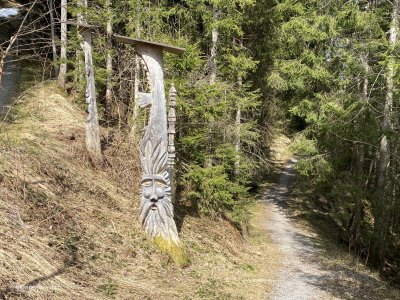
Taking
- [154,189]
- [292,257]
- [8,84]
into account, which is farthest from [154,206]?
[8,84]

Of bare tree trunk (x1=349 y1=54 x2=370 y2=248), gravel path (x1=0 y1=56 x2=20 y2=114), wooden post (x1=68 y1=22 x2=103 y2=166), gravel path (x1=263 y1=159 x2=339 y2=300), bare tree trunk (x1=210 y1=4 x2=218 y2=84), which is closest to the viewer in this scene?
gravel path (x1=263 y1=159 x2=339 y2=300)

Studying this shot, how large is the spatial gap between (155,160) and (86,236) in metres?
2.12

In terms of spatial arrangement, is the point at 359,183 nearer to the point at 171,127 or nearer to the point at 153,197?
the point at 171,127

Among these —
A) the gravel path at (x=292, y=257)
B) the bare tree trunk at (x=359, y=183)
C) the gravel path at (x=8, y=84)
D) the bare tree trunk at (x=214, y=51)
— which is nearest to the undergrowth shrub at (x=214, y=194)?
the gravel path at (x=292, y=257)

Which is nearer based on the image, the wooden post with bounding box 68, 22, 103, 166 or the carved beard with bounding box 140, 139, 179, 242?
the carved beard with bounding box 140, 139, 179, 242

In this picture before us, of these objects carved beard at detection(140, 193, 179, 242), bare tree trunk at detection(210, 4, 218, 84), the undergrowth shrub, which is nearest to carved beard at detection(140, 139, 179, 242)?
carved beard at detection(140, 193, 179, 242)

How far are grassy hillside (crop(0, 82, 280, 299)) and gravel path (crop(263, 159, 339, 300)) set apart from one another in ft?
1.61

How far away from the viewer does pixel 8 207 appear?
6.65m

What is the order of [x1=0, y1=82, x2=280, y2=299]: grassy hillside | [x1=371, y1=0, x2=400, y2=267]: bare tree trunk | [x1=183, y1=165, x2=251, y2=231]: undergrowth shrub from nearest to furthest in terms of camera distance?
[x1=0, y1=82, x2=280, y2=299]: grassy hillside
[x1=183, y1=165, x2=251, y2=231]: undergrowth shrub
[x1=371, y1=0, x2=400, y2=267]: bare tree trunk

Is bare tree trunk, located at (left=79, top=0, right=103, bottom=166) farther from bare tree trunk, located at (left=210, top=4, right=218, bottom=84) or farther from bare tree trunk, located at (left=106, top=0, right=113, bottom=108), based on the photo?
bare tree trunk, located at (left=210, top=4, right=218, bottom=84)

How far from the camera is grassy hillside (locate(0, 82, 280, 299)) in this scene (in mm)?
5910

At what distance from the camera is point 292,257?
13.2 m

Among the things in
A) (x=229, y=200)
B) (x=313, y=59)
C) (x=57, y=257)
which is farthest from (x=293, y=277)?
(x=313, y=59)

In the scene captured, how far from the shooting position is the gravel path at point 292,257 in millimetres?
9469
